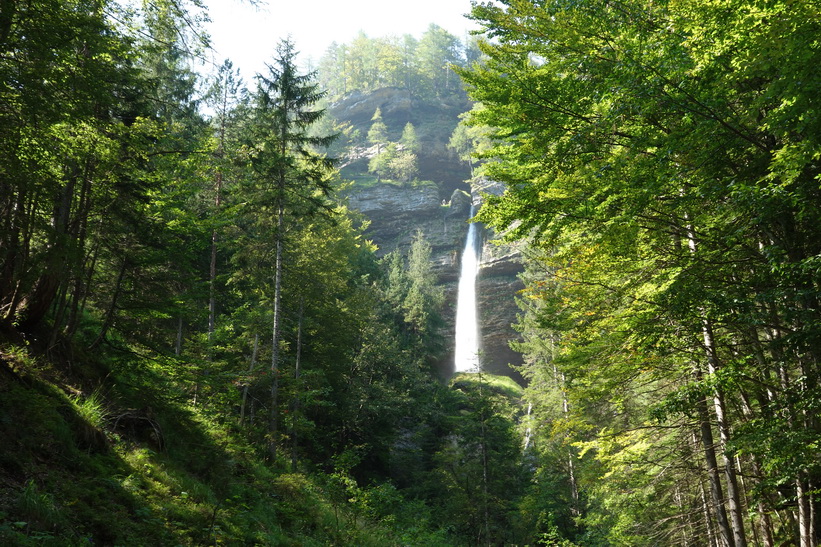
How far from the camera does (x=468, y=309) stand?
167 feet

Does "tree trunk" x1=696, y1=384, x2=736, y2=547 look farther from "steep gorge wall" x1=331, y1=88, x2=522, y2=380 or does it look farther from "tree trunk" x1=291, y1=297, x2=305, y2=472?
"steep gorge wall" x1=331, y1=88, x2=522, y2=380

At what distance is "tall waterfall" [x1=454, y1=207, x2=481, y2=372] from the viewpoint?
154 ft

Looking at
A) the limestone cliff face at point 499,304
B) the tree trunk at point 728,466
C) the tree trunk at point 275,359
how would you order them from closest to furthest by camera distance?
the tree trunk at point 728,466
the tree trunk at point 275,359
the limestone cliff face at point 499,304

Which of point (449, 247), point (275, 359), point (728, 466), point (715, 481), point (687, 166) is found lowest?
point (715, 481)

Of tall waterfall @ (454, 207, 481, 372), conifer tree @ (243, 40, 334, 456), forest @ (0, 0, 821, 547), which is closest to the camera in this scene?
forest @ (0, 0, 821, 547)

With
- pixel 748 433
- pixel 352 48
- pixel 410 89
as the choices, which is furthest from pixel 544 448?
pixel 352 48

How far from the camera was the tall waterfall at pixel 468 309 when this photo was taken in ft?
154

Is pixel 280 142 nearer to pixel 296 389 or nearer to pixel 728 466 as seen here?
pixel 296 389

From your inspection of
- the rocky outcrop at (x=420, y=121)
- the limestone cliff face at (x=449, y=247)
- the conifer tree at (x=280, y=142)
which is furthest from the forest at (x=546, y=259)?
the rocky outcrop at (x=420, y=121)

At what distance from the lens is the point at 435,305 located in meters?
42.8

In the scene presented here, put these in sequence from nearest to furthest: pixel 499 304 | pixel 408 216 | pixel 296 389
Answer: pixel 296 389, pixel 499 304, pixel 408 216

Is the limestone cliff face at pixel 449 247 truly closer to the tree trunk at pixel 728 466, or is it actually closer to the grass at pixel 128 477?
the grass at pixel 128 477

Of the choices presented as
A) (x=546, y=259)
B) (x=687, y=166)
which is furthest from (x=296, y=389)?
(x=687, y=166)

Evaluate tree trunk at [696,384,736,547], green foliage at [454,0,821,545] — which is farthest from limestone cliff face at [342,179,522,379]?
green foliage at [454,0,821,545]
